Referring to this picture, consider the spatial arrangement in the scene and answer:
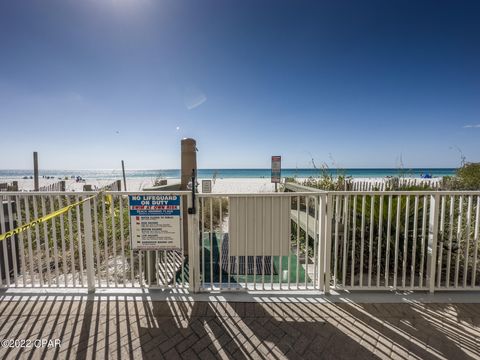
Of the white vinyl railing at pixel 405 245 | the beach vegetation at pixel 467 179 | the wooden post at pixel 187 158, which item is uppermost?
the wooden post at pixel 187 158

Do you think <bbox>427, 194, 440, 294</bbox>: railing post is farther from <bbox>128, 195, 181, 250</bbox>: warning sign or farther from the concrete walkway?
<bbox>128, 195, 181, 250</bbox>: warning sign

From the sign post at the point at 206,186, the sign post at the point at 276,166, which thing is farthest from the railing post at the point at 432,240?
the sign post at the point at 276,166

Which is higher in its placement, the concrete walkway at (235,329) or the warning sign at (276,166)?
the warning sign at (276,166)

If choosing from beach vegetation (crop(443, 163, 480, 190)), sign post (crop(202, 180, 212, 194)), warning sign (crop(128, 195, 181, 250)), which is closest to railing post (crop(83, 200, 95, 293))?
warning sign (crop(128, 195, 181, 250))

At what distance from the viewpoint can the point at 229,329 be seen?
2.26 m

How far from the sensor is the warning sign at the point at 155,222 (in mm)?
2732

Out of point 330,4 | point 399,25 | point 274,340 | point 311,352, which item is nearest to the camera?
point 311,352

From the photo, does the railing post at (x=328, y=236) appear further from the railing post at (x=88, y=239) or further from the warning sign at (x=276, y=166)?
the warning sign at (x=276, y=166)

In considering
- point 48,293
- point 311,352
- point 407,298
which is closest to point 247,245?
point 311,352

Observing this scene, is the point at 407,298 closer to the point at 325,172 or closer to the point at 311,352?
the point at 311,352

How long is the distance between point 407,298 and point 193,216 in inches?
110
